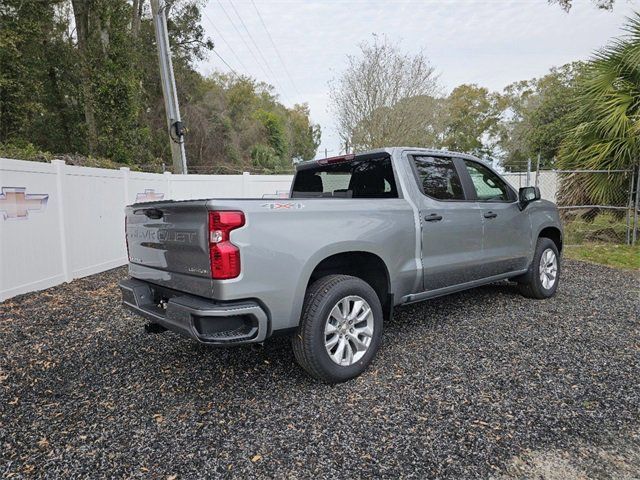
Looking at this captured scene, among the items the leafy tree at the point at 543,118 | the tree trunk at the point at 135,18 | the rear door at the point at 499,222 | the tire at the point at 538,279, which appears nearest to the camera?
the rear door at the point at 499,222

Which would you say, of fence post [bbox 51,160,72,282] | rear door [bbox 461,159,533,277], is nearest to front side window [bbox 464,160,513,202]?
rear door [bbox 461,159,533,277]

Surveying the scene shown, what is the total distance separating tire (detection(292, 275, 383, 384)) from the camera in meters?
2.82

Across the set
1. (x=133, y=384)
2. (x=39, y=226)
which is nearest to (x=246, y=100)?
(x=39, y=226)

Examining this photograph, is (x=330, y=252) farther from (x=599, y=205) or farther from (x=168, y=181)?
(x=168, y=181)

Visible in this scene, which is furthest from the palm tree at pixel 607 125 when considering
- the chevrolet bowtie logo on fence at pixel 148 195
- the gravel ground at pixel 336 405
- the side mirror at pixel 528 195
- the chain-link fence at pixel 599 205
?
the chevrolet bowtie logo on fence at pixel 148 195

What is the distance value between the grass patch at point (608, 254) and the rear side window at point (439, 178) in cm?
487

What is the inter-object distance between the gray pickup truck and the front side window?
0.05ft

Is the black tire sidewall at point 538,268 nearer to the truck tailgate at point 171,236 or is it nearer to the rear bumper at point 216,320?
the rear bumper at point 216,320

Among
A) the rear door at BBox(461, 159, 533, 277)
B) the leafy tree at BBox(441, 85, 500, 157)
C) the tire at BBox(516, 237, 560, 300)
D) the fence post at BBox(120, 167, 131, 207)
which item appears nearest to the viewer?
the rear door at BBox(461, 159, 533, 277)

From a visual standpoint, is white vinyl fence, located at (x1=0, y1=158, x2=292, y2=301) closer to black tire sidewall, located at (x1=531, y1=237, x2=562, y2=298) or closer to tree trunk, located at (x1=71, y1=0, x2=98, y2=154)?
black tire sidewall, located at (x1=531, y1=237, x2=562, y2=298)

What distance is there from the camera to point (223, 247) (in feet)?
8.08

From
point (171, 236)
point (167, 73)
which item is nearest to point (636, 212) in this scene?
point (171, 236)

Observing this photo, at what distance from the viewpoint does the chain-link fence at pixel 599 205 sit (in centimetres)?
813

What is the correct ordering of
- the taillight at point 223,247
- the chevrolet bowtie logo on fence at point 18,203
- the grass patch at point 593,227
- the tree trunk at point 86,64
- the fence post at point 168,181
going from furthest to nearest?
the tree trunk at point 86,64, the fence post at point 168,181, the grass patch at point 593,227, the chevrolet bowtie logo on fence at point 18,203, the taillight at point 223,247
